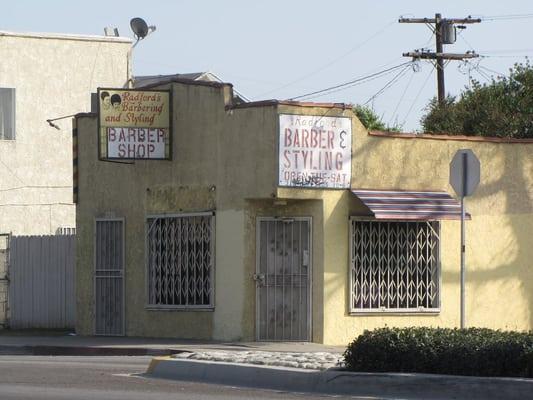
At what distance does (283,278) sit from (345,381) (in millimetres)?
8370

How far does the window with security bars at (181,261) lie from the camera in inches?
968

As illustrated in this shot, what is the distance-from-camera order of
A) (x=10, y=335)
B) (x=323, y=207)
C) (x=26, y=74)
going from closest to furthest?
(x=323, y=207) → (x=10, y=335) → (x=26, y=74)

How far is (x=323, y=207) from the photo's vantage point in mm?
23609

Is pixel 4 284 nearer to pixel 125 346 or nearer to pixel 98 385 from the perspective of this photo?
pixel 125 346

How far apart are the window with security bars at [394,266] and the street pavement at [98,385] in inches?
210

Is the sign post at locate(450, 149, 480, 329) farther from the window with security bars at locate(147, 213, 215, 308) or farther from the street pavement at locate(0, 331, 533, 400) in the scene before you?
the window with security bars at locate(147, 213, 215, 308)

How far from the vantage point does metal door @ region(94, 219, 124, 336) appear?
26.5 m

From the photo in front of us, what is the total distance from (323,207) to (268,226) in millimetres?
1050

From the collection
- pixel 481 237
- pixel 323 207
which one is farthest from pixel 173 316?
pixel 481 237

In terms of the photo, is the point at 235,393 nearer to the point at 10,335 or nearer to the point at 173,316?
the point at 173,316

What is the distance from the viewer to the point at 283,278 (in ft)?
78.6

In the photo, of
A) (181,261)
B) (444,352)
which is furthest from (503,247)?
(444,352)

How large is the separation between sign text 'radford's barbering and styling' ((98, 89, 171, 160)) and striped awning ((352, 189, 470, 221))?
384cm

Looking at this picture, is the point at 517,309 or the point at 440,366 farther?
the point at 517,309
